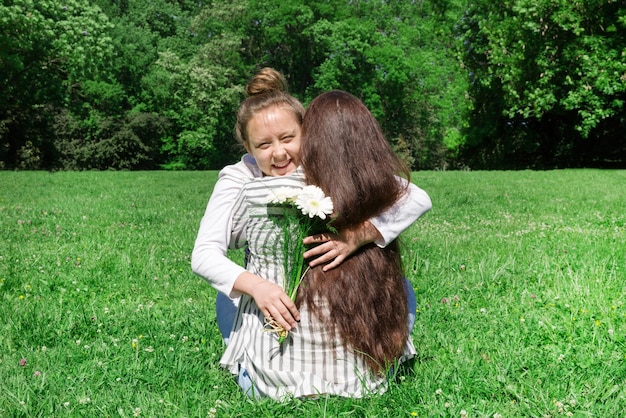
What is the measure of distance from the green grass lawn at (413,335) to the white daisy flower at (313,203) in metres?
1.04

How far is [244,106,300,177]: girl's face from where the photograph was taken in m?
2.90

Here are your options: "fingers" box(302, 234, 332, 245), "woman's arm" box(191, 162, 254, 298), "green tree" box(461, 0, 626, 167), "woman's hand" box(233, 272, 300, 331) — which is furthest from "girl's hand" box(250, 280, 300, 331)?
"green tree" box(461, 0, 626, 167)

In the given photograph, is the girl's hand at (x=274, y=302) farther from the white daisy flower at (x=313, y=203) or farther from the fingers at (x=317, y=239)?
the white daisy flower at (x=313, y=203)

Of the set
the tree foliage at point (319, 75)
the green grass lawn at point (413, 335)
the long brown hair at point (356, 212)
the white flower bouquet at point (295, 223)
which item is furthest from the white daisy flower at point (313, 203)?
the tree foliage at point (319, 75)

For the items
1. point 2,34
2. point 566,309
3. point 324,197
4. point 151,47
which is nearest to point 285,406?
point 324,197

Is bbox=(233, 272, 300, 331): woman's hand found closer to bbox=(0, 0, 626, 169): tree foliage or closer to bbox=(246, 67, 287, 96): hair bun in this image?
bbox=(246, 67, 287, 96): hair bun

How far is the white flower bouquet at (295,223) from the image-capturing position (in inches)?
97.4

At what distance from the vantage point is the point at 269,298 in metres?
2.66

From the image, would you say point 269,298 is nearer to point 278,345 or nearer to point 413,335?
point 278,345

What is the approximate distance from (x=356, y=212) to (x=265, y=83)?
0.95 m

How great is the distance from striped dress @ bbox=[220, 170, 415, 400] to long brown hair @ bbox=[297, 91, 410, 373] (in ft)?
0.25

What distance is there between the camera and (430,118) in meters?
47.3

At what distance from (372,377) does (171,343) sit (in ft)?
5.76

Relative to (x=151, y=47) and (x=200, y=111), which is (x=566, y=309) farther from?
(x=151, y=47)
